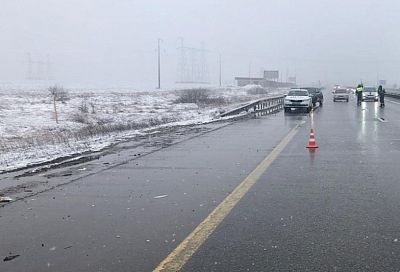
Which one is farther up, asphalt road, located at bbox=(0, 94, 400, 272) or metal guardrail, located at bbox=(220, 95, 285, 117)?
metal guardrail, located at bbox=(220, 95, 285, 117)

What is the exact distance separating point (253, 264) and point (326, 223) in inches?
72.3

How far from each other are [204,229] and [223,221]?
1.46 feet

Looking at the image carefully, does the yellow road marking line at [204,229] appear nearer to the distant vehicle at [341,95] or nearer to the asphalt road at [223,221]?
the asphalt road at [223,221]

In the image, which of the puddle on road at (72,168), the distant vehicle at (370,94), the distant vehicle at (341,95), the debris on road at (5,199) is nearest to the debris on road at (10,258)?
the debris on road at (5,199)

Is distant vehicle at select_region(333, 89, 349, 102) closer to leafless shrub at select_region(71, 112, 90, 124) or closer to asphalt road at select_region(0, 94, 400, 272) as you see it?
leafless shrub at select_region(71, 112, 90, 124)

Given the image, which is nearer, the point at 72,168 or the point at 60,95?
the point at 72,168

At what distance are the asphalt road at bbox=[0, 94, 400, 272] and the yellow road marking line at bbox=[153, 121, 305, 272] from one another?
3.6 inches

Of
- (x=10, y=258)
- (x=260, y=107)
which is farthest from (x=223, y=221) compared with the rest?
(x=260, y=107)

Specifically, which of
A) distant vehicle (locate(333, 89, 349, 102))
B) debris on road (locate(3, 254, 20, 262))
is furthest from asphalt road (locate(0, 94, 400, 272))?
distant vehicle (locate(333, 89, 349, 102))

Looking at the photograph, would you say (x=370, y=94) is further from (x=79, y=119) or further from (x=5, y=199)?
(x=5, y=199)

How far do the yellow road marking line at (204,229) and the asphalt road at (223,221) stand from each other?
0.09 m

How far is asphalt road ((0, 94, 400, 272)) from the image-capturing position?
5.05 metres

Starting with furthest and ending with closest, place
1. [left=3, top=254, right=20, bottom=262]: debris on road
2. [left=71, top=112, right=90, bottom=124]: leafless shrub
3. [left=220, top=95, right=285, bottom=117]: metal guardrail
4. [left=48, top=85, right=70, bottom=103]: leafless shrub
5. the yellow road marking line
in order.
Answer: [left=48, top=85, right=70, bottom=103]: leafless shrub < [left=220, top=95, right=285, bottom=117]: metal guardrail < [left=71, top=112, right=90, bottom=124]: leafless shrub < [left=3, top=254, right=20, bottom=262]: debris on road < the yellow road marking line

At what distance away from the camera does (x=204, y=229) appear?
6129 millimetres
